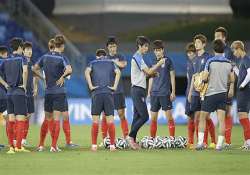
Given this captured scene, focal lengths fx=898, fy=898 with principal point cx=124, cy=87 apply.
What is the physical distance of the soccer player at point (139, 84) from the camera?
729 inches

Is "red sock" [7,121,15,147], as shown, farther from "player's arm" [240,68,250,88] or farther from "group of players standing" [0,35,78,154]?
"player's arm" [240,68,250,88]

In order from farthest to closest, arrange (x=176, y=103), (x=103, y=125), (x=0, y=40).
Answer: (x=0, y=40), (x=176, y=103), (x=103, y=125)

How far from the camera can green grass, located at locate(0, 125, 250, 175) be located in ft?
47.5

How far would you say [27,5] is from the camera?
35.2 m

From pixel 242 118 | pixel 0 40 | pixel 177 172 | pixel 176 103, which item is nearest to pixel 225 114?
pixel 242 118

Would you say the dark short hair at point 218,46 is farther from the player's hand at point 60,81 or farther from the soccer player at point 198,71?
→ the player's hand at point 60,81

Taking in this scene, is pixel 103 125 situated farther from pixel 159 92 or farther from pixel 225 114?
pixel 225 114

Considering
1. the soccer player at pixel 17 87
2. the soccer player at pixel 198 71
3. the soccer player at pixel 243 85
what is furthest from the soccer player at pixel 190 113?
the soccer player at pixel 17 87

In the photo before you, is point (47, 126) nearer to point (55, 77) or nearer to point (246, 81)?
point (55, 77)

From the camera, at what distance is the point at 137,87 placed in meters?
18.7

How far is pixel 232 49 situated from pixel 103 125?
3374 millimetres

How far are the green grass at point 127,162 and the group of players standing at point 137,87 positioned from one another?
57 centimetres

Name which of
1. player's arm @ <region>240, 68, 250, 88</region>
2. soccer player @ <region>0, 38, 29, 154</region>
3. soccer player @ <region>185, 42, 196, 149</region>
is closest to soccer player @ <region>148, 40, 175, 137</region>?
soccer player @ <region>185, 42, 196, 149</region>

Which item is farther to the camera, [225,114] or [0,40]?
[0,40]
